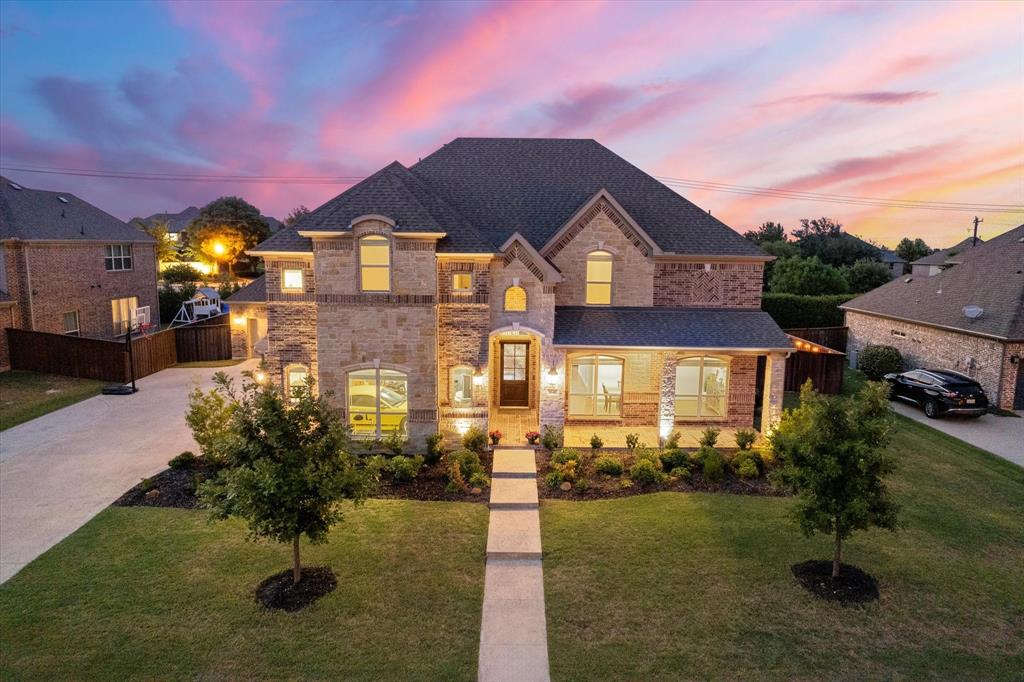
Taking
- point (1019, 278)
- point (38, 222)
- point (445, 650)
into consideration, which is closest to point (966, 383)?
point (1019, 278)

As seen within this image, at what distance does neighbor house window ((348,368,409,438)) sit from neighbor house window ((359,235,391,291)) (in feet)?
9.54

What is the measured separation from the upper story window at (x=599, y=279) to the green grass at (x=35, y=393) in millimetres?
21761

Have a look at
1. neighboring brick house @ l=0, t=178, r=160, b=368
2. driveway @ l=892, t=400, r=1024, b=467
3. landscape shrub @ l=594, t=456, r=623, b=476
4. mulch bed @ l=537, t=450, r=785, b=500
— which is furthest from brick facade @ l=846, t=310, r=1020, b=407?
neighboring brick house @ l=0, t=178, r=160, b=368

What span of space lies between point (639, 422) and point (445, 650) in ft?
43.9

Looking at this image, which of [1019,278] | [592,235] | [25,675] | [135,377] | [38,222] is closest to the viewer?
[25,675]

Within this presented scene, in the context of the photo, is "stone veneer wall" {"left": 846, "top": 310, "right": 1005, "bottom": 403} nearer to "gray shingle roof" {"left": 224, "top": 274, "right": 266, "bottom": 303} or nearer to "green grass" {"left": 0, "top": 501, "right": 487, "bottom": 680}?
"green grass" {"left": 0, "top": 501, "right": 487, "bottom": 680}

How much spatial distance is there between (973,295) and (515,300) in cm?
2242

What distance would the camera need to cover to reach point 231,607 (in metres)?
10.3

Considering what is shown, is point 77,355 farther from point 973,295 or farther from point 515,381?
point 973,295

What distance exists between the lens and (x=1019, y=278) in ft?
81.5

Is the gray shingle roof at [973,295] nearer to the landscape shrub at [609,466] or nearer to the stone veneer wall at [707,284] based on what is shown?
the stone veneer wall at [707,284]

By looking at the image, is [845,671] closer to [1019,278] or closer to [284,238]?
[284,238]

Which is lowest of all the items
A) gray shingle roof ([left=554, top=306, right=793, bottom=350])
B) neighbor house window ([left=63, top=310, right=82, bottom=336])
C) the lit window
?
neighbor house window ([left=63, top=310, right=82, bottom=336])

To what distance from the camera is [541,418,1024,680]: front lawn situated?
903 cm
